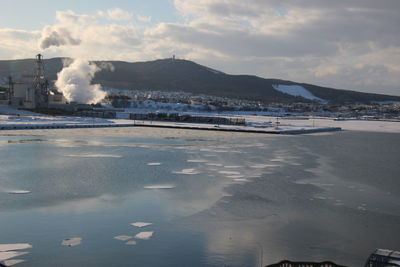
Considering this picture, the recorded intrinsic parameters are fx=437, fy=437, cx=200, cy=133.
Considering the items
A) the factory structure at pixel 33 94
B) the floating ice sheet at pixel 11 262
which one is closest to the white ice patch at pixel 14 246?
the floating ice sheet at pixel 11 262

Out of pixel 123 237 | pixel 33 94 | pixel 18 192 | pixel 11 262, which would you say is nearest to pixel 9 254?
pixel 11 262

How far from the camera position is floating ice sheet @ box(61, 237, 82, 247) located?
9.80 metres

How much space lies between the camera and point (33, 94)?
2798 inches

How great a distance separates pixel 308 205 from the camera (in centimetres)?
1431

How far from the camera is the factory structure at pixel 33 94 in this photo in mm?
71125

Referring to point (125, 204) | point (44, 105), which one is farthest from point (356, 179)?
point (44, 105)

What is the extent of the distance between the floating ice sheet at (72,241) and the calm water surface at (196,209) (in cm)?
13

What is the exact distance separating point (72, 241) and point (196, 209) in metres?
4.38

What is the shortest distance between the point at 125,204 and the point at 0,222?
12.2 ft

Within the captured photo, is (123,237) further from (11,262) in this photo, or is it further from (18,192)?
(18,192)

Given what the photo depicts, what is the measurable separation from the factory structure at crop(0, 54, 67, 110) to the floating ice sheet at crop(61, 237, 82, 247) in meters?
65.3

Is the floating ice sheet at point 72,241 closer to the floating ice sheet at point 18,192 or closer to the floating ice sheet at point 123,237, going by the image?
the floating ice sheet at point 123,237

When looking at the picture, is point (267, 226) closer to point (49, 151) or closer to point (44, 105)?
point (49, 151)

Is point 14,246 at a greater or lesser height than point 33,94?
lesser
